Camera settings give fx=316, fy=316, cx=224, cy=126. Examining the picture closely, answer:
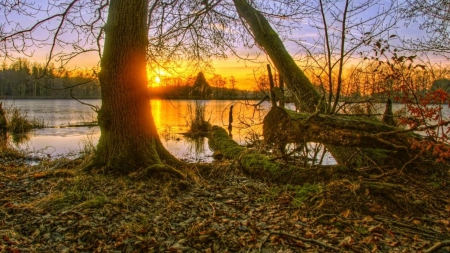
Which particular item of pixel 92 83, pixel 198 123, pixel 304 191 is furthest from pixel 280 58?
pixel 198 123

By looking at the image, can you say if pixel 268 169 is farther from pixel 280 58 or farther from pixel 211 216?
pixel 280 58

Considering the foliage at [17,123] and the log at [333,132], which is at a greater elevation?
the log at [333,132]

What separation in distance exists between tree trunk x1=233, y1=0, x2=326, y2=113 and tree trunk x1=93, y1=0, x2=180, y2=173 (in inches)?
122

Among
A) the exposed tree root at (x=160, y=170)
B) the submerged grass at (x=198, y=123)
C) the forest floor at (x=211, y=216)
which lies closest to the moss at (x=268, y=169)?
the forest floor at (x=211, y=216)

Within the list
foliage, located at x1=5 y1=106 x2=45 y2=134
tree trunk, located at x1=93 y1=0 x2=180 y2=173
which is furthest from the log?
foliage, located at x1=5 y1=106 x2=45 y2=134

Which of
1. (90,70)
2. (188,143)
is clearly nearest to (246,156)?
(90,70)

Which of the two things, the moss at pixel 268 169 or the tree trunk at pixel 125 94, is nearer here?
the moss at pixel 268 169

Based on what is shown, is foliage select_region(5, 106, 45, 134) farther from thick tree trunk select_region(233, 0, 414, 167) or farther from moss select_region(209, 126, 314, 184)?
moss select_region(209, 126, 314, 184)

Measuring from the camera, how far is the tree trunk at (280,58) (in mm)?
6847

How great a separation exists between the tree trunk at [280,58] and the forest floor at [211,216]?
2418 millimetres

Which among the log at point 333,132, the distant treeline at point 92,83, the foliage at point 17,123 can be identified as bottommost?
the foliage at point 17,123

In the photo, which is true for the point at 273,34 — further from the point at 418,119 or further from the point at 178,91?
the point at 418,119

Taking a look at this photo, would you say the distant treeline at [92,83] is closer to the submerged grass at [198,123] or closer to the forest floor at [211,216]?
the forest floor at [211,216]

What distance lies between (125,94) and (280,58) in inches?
147
